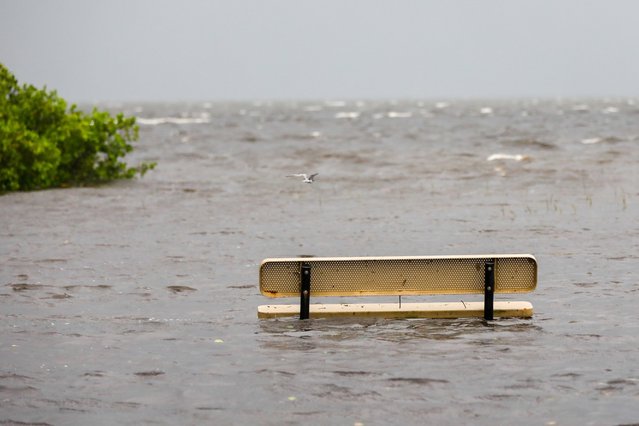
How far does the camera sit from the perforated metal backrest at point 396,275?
35.5ft

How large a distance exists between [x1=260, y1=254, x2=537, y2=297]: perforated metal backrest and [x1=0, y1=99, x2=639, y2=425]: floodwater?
0.43 meters

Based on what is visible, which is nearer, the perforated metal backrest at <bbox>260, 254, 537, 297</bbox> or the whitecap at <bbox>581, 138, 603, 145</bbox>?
the perforated metal backrest at <bbox>260, 254, 537, 297</bbox>

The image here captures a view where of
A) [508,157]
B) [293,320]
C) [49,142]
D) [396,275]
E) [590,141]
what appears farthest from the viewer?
[590,141]

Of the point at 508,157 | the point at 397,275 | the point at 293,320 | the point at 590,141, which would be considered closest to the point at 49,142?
the point at 293,320

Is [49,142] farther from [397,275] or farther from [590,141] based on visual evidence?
[590,141]

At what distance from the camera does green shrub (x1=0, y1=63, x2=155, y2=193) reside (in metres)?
27.3

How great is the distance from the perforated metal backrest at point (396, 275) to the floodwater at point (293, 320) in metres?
0.43

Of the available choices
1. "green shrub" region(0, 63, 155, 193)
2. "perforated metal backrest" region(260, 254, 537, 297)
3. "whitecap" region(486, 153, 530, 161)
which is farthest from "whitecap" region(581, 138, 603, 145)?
"perforated metal backrest" region(260, 254, 537, 297)

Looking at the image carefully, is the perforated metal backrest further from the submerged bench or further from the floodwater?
the floodwater

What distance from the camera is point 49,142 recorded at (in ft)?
90.3

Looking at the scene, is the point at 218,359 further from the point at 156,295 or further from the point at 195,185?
the point at 195,185

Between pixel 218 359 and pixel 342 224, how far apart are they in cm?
1176

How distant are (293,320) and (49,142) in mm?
17377

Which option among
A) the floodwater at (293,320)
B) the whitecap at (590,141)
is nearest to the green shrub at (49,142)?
the floodwater at (293,320)
